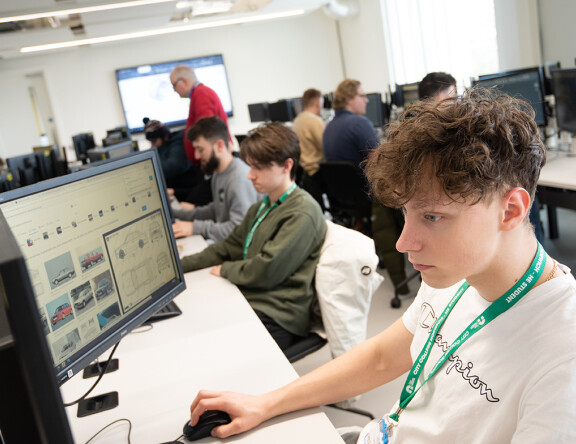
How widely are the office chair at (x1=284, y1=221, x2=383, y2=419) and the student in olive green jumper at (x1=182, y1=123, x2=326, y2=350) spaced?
8 centimetres

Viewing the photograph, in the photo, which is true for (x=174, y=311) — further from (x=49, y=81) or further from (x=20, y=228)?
(x=49, y=81)

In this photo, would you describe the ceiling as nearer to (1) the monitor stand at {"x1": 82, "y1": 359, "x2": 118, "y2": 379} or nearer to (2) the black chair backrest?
(2) the black chair backrest

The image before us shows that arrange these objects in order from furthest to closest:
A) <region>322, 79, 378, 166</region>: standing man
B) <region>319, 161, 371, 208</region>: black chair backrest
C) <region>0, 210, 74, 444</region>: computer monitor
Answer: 1. <region>322, 79, 378, 166</region>: standing man
2. <region>319, 161, 371, 208</region>: black chair backrest
3. <region>0, 210, 74, 444</region>: computer monitor

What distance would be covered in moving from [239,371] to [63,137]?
34.3 ft

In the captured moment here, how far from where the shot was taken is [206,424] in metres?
1.09

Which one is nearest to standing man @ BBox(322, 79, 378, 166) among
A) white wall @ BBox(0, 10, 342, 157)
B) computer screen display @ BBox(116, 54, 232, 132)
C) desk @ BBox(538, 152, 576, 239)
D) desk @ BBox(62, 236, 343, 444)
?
desk @ BBox(538, 152, 576, 239)

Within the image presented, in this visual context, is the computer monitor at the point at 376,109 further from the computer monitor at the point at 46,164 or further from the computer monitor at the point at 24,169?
the computer monitor at the point at 24,169

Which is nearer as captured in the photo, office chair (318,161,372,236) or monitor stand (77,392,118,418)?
monitor stand (77,392,118,418)

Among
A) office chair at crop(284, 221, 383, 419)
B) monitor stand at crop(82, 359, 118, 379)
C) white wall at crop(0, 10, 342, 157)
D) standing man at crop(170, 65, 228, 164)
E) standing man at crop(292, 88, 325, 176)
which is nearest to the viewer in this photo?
monitor stand at crop(82, 359, 118, 379)

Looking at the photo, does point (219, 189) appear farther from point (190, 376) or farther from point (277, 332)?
point (190, 376)

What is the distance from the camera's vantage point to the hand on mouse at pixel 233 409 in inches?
43.0

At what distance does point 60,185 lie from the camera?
117 cm

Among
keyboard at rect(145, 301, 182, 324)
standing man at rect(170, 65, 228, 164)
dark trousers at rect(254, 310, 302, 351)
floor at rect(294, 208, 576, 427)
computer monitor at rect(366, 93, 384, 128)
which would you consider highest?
standing man at rect(170, 65, 228, 164)

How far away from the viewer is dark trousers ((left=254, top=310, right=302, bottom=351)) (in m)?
2.02
